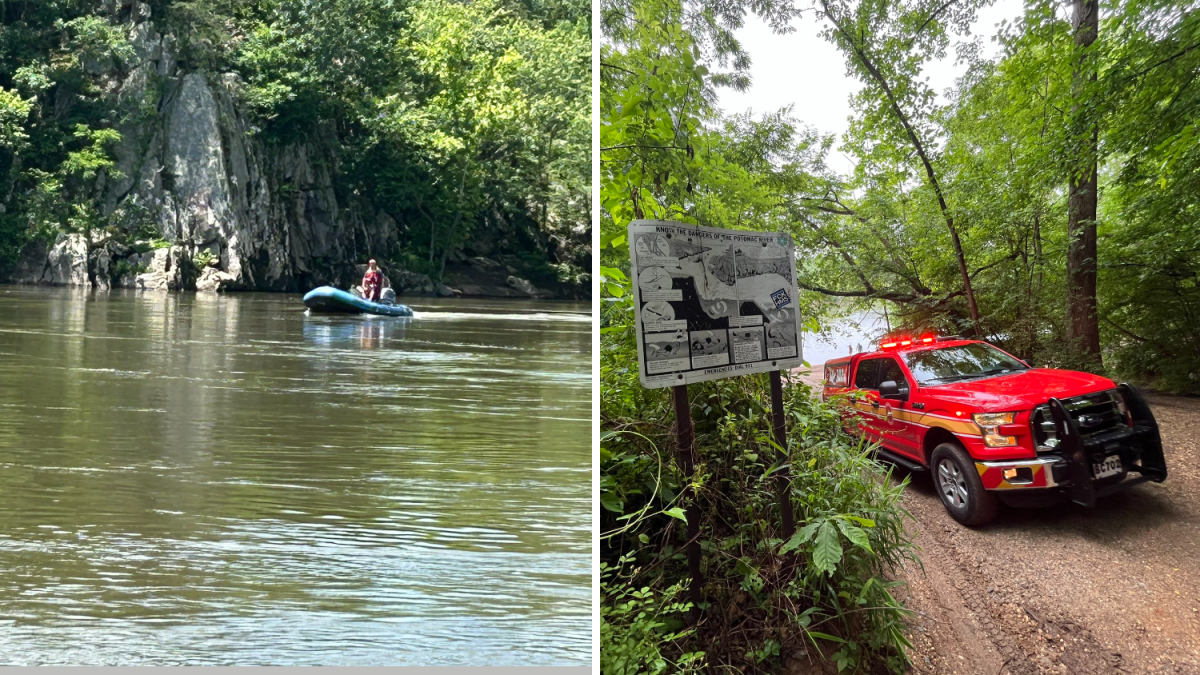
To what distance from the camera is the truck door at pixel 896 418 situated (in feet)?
11.6

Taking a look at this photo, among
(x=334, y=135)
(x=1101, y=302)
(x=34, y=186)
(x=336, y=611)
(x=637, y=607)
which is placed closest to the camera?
(x=637, y=607)

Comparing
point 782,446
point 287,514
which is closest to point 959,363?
point 782,446

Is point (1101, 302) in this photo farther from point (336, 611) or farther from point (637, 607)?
point (336, 611)

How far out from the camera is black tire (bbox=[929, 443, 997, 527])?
312 centimetres

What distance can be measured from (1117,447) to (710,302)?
1546 mm

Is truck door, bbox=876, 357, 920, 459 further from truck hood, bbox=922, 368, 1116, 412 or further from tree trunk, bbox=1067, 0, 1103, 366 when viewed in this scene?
tree trunk, bbox=1067, 0, 1103, 366

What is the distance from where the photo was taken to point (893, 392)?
362 cm

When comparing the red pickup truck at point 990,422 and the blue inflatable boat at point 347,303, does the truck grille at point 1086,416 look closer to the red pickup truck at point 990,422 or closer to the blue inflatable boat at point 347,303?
the red pickup truck at point 990,422

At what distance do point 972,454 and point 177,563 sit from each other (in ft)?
9.66

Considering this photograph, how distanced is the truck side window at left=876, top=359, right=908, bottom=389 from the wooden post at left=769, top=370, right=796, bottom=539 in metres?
1.07

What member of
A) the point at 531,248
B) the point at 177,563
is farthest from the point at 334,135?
the point at 177,563

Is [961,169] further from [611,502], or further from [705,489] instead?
[611,502]

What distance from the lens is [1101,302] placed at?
337 centimetres

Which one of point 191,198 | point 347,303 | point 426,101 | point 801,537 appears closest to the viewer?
point 801,537
